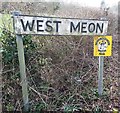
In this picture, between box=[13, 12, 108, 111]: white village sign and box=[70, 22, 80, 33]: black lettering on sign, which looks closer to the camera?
box=[13, 12, 108, 111]: white village sign

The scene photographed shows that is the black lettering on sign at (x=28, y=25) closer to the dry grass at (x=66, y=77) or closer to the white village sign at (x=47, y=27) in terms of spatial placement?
the white village sign at (x=47, y=27)

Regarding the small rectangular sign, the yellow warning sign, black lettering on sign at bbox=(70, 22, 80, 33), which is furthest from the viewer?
the yellow warning sign

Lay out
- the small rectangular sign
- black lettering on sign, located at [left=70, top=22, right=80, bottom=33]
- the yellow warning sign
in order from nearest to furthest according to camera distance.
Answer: the small rectangular sign < black lettering on sign, located at [left=70, top=22, right=80, bottom=33] < the yellow warning sign

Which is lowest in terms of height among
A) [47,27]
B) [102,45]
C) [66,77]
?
[66,77]

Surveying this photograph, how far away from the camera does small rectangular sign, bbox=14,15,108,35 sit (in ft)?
8.41

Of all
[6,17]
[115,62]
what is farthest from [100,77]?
[6,17]

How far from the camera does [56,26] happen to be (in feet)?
8.82

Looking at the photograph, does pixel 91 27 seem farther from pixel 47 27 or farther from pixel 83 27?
pixel 47 27

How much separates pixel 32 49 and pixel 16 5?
4.34ft

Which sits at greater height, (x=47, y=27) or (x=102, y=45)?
(x=47, y=27)

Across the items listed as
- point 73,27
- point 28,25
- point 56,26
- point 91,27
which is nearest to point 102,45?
point 91,27

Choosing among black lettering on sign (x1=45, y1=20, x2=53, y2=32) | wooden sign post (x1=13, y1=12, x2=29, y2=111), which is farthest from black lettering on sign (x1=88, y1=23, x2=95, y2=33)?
wooden sign post (x1=13, y1=12, x2=29, y2=111)

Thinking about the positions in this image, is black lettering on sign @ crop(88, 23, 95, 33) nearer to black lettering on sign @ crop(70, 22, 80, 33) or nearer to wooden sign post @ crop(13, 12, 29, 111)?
black lettering on sign @ crop(70, 22, 80, 33)

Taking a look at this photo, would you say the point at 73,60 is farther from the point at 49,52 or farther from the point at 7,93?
the point at 7,93
